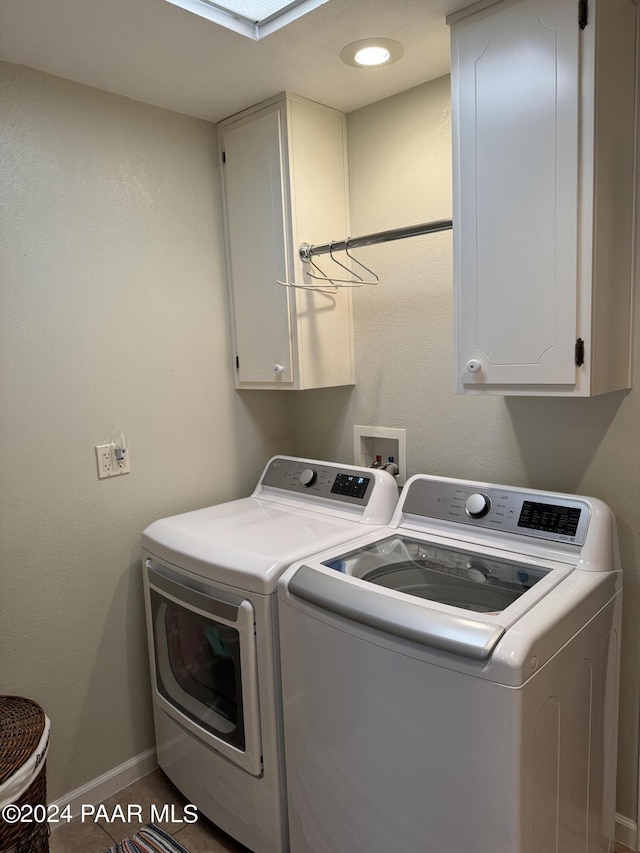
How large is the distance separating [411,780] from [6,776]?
0.93m

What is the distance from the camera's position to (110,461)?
2.01 m

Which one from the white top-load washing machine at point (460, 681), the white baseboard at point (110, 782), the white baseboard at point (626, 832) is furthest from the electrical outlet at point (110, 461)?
the white baseboard at point (626, 832)

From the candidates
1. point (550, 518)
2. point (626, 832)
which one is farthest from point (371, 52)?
point (626, 832)

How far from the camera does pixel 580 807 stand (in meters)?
1.42

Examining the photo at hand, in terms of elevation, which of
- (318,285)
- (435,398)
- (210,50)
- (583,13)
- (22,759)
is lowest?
(22,759)

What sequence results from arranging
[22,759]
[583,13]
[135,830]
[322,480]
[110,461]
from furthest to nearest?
[322,480] → [110,461] → [135,830] → [22,759] → [583,13]

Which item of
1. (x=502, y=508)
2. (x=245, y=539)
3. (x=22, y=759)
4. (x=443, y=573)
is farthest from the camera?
(x=245, y=539)

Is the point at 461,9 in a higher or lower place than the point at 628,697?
higher

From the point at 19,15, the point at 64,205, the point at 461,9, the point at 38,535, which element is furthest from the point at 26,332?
the point at 461,9

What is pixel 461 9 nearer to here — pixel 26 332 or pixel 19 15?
pixel 19 15

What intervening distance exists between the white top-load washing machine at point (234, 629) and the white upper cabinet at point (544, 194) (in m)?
0.66

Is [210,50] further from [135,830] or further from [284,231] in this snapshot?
[135,830]

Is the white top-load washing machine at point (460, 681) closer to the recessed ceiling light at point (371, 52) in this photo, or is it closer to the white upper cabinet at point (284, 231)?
the white upper cabinet at point (284, 231)

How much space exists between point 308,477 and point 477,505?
2.25ft
